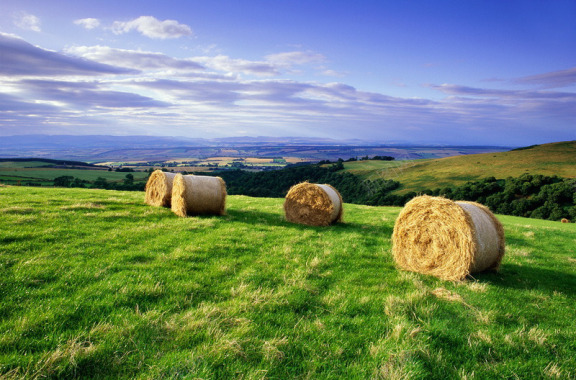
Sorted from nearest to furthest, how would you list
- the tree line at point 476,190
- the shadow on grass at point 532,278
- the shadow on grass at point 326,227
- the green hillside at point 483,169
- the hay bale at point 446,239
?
the shadow on grass at point 532,278 < the hay bale at point 446,239 < the shadow on grass at point 326,227 < the tree line at point 476,190 < the green hillside at point 483,169

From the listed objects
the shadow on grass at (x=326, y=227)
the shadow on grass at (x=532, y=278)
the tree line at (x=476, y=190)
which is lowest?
the tree line at (x=476, y=190)

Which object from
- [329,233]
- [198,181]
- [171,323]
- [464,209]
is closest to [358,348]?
[171,323]

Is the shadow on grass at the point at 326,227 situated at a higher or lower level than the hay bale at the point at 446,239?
lower

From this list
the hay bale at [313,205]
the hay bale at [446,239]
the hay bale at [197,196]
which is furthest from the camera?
the hay bale at [313,205]

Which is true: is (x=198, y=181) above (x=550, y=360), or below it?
above

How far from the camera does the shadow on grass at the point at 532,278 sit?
303 inches

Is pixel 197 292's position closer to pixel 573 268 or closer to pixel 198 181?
pixel 198 181

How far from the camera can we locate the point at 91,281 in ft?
19.6

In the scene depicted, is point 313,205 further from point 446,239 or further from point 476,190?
point 476,190

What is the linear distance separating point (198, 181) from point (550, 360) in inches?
537

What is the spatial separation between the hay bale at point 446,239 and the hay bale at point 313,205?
5263 mm

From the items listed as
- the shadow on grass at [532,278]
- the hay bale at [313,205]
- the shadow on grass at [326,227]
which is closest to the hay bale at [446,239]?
the shadow on grass at [532,278]

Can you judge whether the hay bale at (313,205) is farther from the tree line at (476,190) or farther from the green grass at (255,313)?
the tree line at (476,190)

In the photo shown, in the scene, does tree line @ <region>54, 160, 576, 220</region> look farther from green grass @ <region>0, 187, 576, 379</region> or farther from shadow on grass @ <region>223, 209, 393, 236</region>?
green grass @ <region>0, 187, 576, 379</region>
